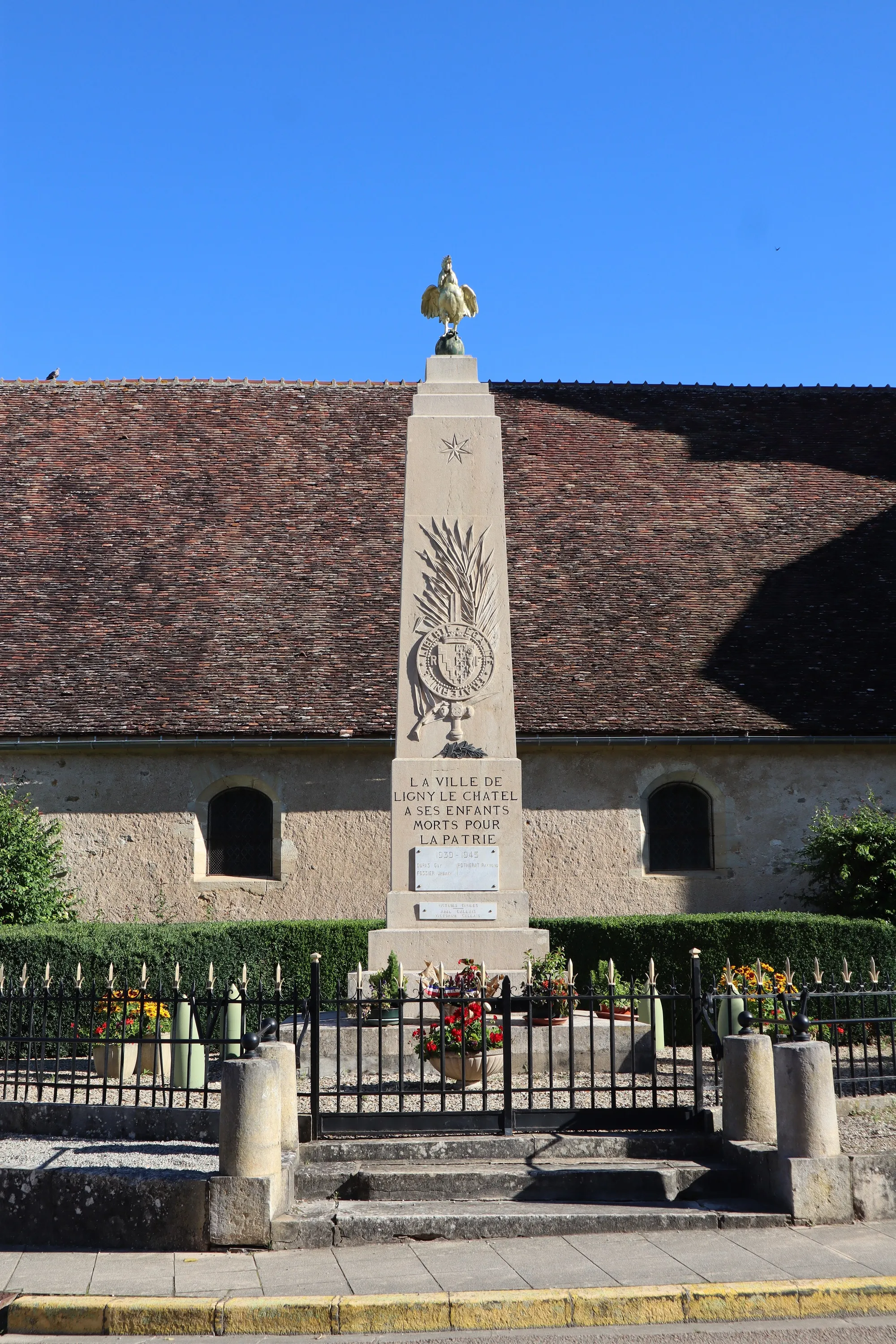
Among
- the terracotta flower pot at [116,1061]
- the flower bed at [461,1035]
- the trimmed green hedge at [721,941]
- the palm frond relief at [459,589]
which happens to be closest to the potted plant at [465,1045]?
the flower bed at [461,1035]

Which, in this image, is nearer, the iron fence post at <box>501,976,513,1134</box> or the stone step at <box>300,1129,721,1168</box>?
the stone step at <box>300,1129,721,1168</box>

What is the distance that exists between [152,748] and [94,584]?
115 inches

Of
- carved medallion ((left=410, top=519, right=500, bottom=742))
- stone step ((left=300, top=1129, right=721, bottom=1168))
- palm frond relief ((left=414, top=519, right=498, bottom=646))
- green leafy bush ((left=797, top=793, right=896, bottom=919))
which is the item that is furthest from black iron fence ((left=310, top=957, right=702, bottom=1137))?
green leafy bush ((left=797, top=793, right=896, bottom=919))

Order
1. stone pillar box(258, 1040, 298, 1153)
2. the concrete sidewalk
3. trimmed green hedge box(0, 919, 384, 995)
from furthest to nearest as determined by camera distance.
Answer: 1. trimmed green hedge box(0, 919, 384, 995)
2. stone pillar box(258, 1040, 298, 1153)
3. the concrete sidewalk

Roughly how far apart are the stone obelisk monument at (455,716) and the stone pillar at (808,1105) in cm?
396

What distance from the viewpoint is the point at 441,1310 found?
5.32 metres

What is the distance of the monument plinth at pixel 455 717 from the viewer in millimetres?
10398

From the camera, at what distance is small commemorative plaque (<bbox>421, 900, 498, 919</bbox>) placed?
1039cm

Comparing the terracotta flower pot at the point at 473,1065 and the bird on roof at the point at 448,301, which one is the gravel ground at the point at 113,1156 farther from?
the bird on roof at the point at 448,301

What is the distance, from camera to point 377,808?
1563cm

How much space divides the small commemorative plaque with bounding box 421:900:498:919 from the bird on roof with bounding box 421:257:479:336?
5.34 meters

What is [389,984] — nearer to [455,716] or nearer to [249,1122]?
[455,716]

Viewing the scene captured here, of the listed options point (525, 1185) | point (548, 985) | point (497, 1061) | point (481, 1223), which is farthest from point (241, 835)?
point (481, 1223)

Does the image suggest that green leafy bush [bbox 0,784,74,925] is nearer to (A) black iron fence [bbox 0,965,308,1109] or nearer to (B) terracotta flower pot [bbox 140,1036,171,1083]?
(A) black iron fence [bbox 0,965,308,1109]
